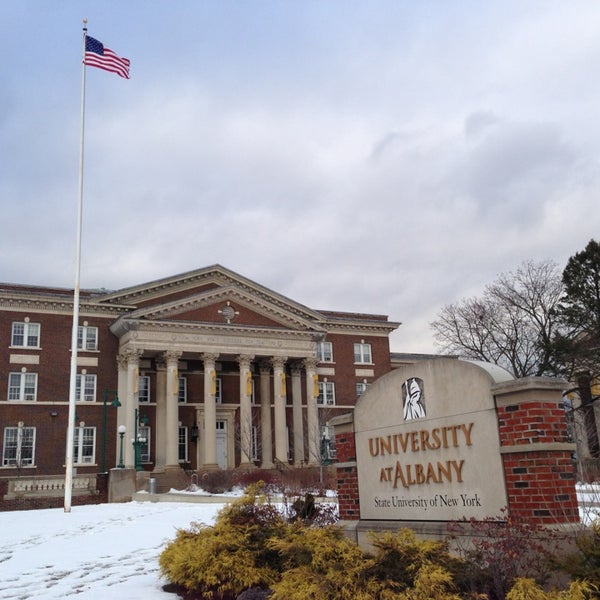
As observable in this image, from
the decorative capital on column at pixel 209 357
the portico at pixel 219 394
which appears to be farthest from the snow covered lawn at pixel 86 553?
the decorative capital on column at pixel 209 357

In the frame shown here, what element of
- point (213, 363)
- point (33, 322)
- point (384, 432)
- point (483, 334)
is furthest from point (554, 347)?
point (384, 432)

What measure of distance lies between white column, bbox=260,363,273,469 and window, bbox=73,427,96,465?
41.2 feet

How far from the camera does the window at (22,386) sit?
4600 cm

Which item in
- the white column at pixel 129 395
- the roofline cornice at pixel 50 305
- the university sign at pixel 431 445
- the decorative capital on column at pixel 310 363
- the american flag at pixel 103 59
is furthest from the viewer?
the decorative capital on column at pixel 310 363

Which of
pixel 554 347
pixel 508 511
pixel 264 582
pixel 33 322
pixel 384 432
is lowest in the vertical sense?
pixel 264 582

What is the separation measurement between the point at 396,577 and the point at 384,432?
10.3 ft

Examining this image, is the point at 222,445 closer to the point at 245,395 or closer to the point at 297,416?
the point at 245,395

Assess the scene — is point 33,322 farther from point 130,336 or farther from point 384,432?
point 384,432

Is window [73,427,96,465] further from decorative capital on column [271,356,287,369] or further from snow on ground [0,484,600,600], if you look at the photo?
snow on ground [0,484,600,600]

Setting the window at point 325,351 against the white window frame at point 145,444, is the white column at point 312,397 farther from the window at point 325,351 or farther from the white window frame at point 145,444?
the white window frame at point 145,444

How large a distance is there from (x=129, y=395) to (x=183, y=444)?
24.1ft

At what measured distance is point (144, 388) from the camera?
5028cm

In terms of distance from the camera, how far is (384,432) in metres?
10.3

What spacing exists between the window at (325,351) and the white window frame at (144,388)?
52.6 feet
